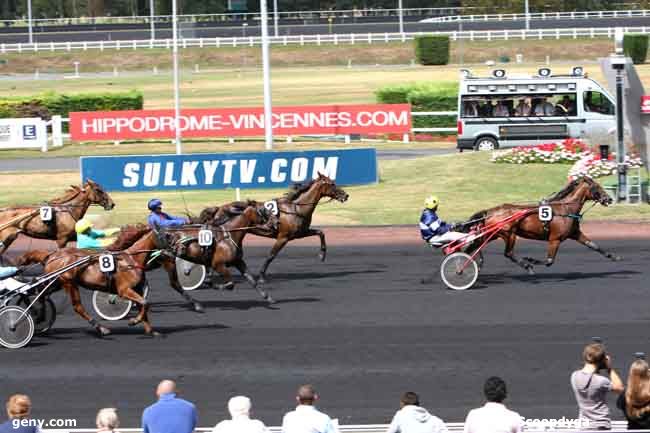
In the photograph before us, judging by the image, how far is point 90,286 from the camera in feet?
47.0

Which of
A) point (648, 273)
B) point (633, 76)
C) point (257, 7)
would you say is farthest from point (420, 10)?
point (648, 273)

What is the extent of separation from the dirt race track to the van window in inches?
555

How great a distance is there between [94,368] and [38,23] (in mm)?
90060

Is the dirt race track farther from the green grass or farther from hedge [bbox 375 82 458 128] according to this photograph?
hedge [bbox 375 82 458 128]

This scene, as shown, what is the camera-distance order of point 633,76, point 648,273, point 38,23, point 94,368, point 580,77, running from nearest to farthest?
point 94,368
point 648,273
point 633,76
point 580,77
point 38,23

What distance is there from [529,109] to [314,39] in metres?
47.4

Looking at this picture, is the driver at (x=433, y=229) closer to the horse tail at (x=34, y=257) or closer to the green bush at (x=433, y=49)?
the horse tail at (x=34, y=257)

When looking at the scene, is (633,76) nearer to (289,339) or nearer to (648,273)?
(648,273)

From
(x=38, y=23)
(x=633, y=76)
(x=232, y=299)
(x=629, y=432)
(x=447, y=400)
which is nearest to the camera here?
(x=629, y=432)

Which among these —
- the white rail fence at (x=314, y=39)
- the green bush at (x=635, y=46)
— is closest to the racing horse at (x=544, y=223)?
the green bush at (x=635, y=46)

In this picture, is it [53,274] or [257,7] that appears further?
[257,7]

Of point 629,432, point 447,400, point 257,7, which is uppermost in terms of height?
point 257,7

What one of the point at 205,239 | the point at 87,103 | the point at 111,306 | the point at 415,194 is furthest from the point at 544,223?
the point at 87,103

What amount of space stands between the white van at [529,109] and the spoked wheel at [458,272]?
16485 mm
